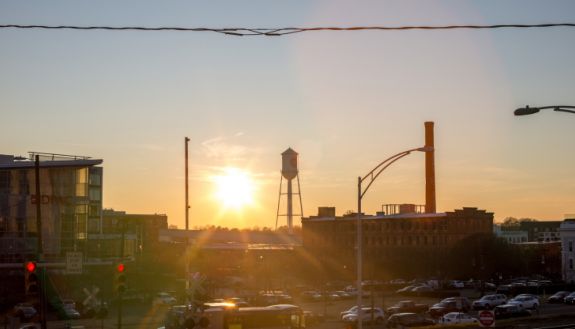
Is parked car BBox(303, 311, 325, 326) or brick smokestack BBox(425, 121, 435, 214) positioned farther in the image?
brick smokestack BBox(425, 121, 435, 214)

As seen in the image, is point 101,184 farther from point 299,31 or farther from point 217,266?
point 299,31

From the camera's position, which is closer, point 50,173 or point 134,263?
point 50,173

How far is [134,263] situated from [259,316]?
57.2 metres

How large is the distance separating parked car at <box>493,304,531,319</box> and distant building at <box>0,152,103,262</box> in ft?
159

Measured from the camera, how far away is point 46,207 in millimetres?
94938

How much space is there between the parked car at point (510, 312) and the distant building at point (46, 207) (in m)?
48.6

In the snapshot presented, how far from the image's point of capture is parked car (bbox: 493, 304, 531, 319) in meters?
70.2

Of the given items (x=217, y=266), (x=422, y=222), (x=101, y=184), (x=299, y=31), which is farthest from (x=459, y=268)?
(x=299, y=31)

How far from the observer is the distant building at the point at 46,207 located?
91.8 meters

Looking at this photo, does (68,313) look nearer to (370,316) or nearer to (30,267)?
(370,316)

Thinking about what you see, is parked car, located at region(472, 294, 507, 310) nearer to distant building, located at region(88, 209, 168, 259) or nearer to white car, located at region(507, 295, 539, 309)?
white car, located at region(507, 295, 539, 309)

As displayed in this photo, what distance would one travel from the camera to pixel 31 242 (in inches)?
3617

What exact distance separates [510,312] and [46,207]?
53.0 meters

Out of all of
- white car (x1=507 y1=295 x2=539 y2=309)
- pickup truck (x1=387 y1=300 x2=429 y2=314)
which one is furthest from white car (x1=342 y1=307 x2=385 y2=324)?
white car (x1=507 y1=295 x2=539 y2=309)
